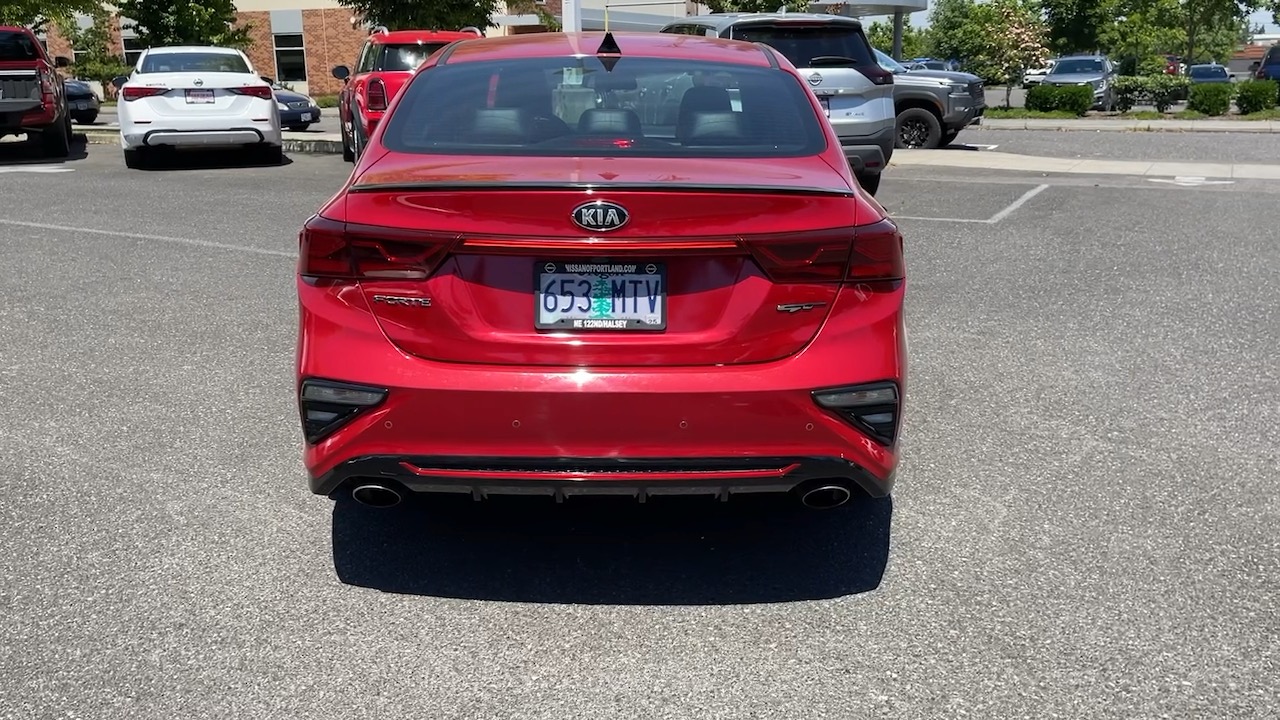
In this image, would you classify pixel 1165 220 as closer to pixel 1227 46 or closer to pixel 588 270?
pixel 588 270

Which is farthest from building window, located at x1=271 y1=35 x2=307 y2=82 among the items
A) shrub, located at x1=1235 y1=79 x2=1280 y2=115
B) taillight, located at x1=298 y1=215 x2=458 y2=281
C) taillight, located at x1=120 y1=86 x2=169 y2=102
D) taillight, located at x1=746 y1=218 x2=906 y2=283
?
taillight, located at x1=746 y1=218 x2=906 y2=283

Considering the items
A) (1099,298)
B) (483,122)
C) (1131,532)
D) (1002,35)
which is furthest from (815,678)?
(1002,35)

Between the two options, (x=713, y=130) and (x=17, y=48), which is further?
(x=17, y=48)

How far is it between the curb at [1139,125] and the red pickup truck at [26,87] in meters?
17.2

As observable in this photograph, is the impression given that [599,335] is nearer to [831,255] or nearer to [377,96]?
[831,255]

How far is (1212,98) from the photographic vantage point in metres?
27.2

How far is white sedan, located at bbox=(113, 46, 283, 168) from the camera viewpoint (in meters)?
15.1

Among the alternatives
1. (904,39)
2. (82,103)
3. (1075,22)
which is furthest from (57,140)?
(904,39)

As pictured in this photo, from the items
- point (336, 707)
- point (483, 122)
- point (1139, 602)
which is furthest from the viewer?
point (483, 122)

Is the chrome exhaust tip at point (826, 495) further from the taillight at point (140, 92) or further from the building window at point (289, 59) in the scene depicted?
the building window at point (289, 59)

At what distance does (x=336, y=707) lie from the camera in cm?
318

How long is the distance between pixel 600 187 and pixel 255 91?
43.3 ft

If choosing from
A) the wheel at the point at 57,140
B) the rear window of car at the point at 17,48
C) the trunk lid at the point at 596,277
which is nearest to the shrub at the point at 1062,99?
the wheel at the point at 57,140

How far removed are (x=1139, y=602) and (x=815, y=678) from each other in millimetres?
1099
